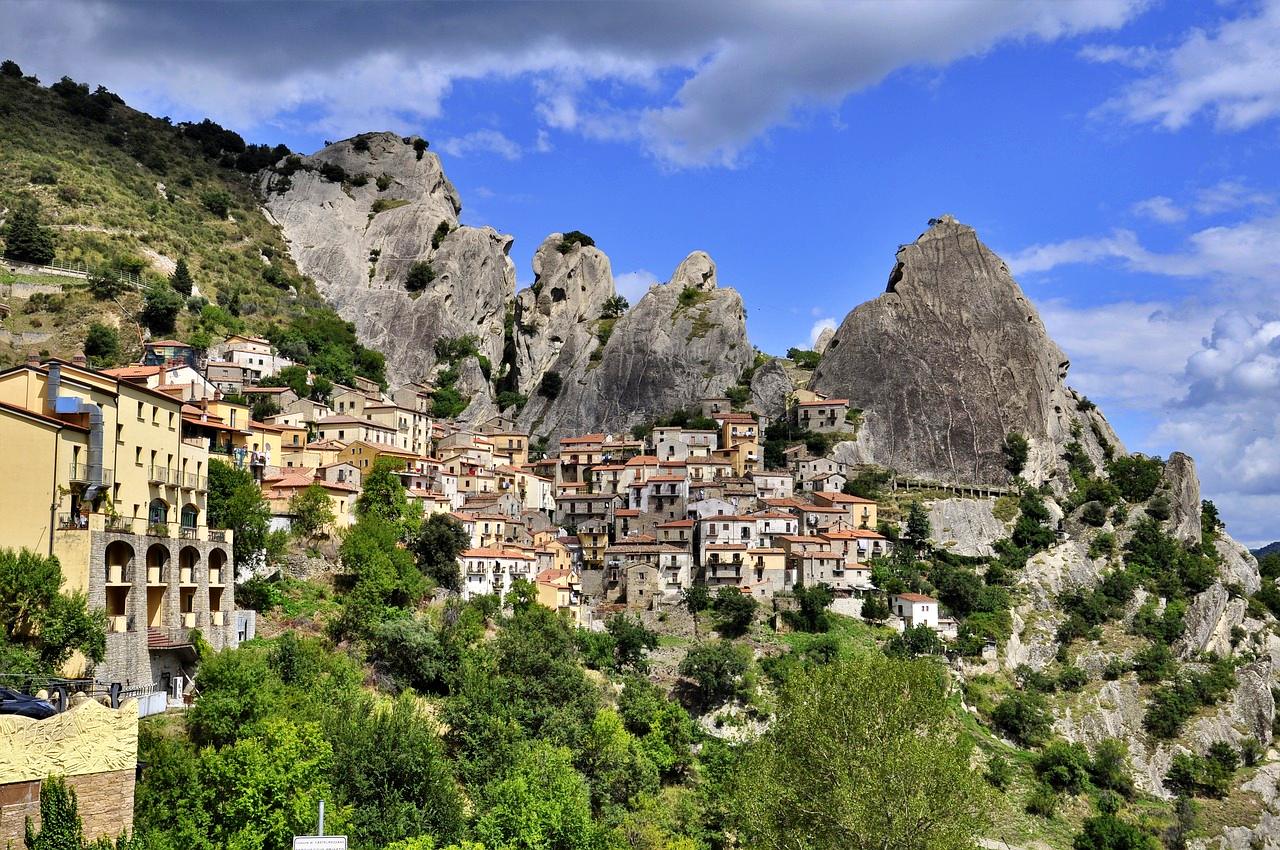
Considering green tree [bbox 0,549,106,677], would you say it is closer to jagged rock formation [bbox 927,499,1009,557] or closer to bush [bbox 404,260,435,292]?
jagged rock formation [bbox 927,499,1009,557]

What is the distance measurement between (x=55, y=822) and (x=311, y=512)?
1439 inches

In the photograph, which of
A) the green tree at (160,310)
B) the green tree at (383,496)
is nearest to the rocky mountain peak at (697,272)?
the green tree at (160,310)

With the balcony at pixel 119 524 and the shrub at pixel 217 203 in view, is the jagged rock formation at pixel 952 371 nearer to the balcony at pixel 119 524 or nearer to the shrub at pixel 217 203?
the shrub at pixel 217 203

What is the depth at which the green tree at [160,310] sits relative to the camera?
93.6 m

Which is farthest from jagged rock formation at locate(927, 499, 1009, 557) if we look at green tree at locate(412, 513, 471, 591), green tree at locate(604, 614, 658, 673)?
green tree at locate(412, 513, 471, 591)

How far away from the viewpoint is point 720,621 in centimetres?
7581

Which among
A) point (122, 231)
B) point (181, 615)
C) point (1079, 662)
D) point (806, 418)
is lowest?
point (1079, 662)

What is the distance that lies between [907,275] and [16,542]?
97321 mm

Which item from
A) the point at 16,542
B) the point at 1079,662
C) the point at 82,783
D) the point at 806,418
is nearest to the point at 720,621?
the point at 1079,662

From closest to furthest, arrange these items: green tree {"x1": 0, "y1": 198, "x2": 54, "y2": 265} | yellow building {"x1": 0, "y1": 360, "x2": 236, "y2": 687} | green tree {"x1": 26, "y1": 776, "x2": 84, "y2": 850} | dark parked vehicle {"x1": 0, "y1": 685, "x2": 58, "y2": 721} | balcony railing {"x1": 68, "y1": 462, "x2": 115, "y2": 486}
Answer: green tree {"x1": 26, "y1": 776, "x2": 84, "y2": 850}, dark parked vehicle {"x1": 0, "y1": 685, "x2": 58, "y2": 721}, yellow building {"x1": 0, "y1": 360, "x2": 236, "y2": 687}, balcony railing {"x1": 68, "y1": 462, "x2": 115, "y2": 486}, green tree {"x1": 0, "y1": 198, "x2": 54, "y2": 265}

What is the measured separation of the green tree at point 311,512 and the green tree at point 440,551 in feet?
19.3

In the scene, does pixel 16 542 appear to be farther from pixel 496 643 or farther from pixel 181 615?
pixel 496 643

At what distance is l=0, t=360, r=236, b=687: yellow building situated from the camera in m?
35.3

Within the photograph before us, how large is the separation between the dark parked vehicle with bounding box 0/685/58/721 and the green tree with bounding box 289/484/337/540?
3395cm
